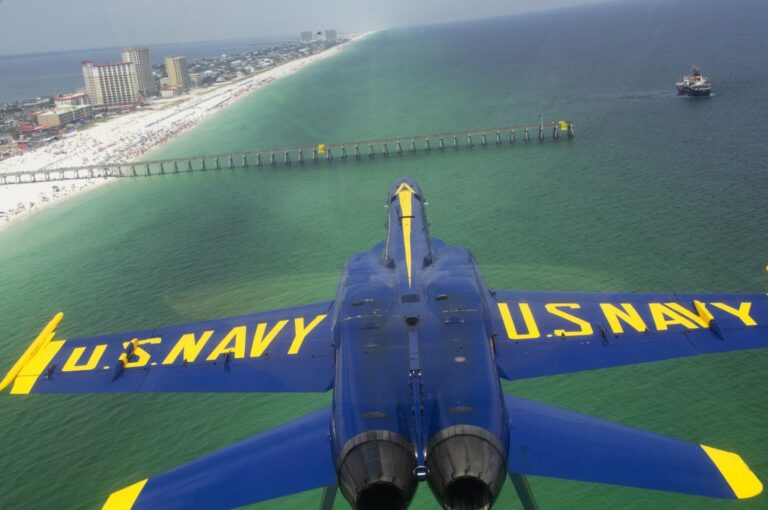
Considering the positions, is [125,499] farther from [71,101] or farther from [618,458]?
[71,101]

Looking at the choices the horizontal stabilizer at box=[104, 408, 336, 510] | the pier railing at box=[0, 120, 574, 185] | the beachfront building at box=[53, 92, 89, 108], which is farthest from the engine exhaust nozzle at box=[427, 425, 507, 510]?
the beachfront building at box=[53, 92, 89, 108]

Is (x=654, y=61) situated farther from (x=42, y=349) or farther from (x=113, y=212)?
(x=42, y=349)

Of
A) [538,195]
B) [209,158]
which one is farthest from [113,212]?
[538,195]

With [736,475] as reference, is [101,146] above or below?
below

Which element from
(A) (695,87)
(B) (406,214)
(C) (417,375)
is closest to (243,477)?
(C) (417,375)

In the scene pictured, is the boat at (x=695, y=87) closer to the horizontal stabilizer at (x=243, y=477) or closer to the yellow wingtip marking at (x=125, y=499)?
the horizontal stabilizer at (x=243, y=477)

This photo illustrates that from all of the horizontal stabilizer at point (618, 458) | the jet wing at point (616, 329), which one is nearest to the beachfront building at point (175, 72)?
the jet wing at point (616, 329)
